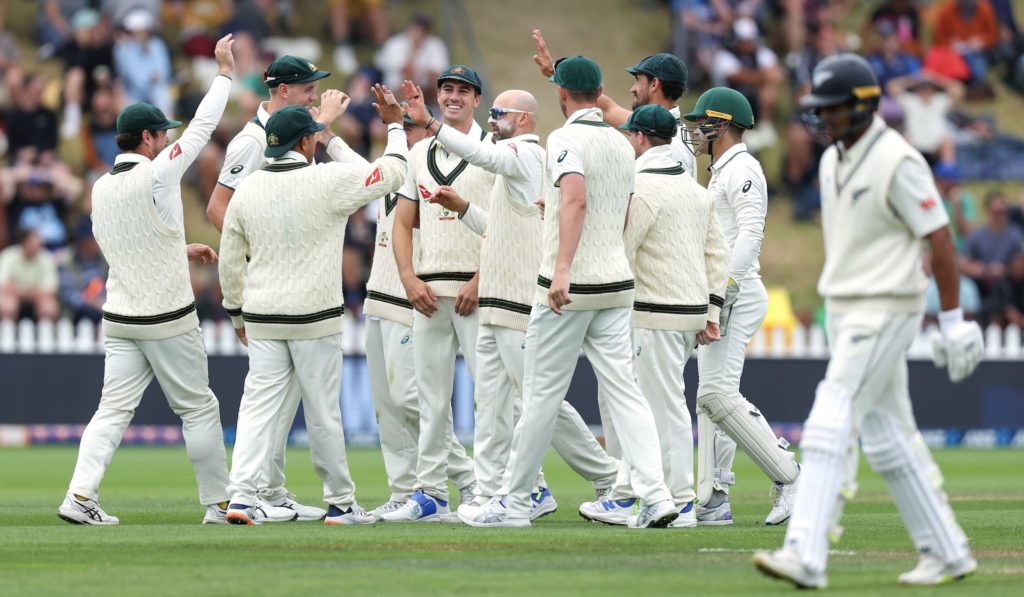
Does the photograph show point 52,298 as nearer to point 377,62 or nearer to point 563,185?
point 377,62

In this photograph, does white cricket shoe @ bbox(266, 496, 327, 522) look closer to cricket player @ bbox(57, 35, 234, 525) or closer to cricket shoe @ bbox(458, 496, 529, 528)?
cricket player @ bbox(57, 35, 234, 525)

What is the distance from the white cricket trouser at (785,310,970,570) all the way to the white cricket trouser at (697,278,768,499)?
119 inches

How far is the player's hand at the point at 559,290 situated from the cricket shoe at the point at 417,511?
6.47ft

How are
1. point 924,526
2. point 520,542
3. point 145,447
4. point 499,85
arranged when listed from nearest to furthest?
point 924,526 → point 520,542 → point 145,447 → point 499,85

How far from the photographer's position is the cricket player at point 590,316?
9.65 metres

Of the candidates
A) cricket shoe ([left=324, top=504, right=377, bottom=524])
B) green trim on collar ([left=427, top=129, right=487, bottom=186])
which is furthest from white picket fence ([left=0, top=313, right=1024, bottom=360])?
cricket shoe ([left=324, top=504, right=377, bottom=524])

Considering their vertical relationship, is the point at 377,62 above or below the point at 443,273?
above

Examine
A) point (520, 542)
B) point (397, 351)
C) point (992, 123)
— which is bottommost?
point (520, 542)

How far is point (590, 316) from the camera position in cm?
973

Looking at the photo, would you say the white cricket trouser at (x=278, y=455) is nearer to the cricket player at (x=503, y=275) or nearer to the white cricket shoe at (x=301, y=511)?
the white cricket shoe at (x=301, y=511)

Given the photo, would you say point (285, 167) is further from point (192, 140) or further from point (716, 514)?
point (716, 514)

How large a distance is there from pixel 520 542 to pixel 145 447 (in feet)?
36.2

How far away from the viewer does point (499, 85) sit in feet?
92.2

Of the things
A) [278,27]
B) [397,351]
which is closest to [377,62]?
[278,27]
